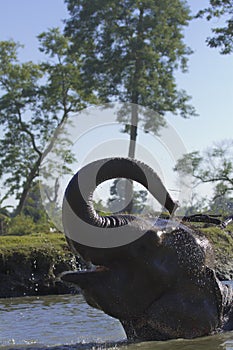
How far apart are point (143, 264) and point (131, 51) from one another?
93.8 ft

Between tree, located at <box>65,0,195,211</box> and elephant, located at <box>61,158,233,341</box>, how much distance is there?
26.9m

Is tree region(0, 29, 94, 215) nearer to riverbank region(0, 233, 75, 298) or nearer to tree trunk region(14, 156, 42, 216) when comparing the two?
tree trunk region(14, 156, 42, 216)

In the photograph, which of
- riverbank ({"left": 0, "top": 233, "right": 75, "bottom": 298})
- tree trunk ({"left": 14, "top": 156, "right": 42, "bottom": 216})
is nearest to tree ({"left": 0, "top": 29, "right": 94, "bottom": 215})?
tree trunk ({"left": 14, "top": 156, "right": 42, "bottom": 216})

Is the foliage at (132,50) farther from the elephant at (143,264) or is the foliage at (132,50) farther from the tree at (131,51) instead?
the elephant at (143,264)

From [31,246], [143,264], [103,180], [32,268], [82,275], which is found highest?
[31,246]

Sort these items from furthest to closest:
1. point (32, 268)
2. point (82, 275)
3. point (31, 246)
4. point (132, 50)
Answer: point (132, 50), point (31, 246), point (32, 268), point (82, 275)

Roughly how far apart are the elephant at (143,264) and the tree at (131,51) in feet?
88.3

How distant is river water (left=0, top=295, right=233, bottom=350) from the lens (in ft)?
21.0

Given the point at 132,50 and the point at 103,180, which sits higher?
the point at 132,50

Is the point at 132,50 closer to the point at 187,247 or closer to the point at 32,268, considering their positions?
the point at 32,268

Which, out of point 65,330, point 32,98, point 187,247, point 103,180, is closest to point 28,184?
point 32,98

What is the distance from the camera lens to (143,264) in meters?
5.86

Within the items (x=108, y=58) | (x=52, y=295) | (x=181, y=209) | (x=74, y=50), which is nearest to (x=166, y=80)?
(x=108, y=58)

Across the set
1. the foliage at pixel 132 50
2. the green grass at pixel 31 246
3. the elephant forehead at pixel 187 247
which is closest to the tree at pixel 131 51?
the foliage at pixel 132 50
